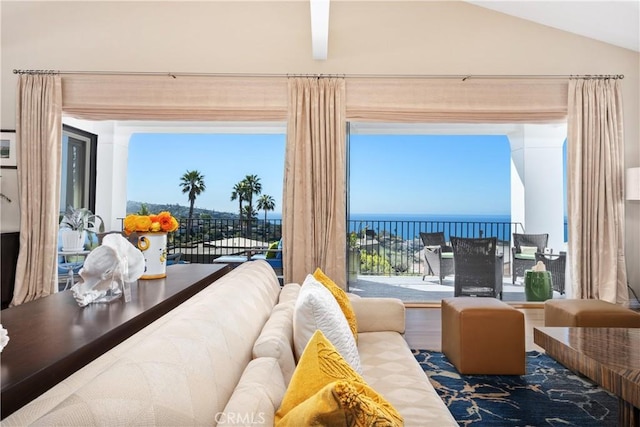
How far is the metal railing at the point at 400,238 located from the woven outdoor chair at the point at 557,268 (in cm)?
233

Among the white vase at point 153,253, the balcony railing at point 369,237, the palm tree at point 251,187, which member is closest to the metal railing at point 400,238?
the balcony railing at point 369,237

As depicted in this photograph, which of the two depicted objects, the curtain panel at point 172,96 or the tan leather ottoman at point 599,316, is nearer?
the tan leather ottoman at point 599,316

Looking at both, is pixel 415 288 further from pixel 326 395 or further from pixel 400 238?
pixel 326 395

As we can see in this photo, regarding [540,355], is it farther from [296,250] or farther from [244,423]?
[244,423]

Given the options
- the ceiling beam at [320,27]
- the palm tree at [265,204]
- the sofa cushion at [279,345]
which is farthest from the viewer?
the palm tree at [265,204]

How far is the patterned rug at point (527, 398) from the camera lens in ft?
7.07

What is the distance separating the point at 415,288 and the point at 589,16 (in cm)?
396

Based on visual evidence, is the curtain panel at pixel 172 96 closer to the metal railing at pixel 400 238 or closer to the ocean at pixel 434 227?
the metal railing at pixel 400 238

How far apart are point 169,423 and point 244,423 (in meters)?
0.17

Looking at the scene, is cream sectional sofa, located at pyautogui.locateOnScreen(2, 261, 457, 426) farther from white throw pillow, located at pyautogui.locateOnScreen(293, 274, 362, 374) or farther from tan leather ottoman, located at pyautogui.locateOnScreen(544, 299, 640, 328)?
tan leather ottoman, located at pyautogui.locateOnScreen(544, 299, 640, 328)

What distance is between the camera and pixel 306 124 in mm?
4445

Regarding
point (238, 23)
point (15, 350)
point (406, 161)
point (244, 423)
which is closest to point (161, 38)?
point (238, 23)

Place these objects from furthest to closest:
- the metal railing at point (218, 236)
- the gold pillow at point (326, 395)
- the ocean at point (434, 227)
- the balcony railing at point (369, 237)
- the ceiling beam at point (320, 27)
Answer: the metal railing at point (218, 236) < the ocean at point (434, 227) < the balcony railing at point (369, 237) < the ceiling beam at point (320, 27) < the gold pillow at point (326, 395)

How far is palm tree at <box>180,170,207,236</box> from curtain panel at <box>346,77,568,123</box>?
5.27 metres
